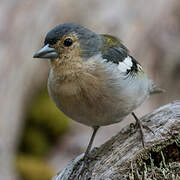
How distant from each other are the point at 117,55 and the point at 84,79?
0.66 metres

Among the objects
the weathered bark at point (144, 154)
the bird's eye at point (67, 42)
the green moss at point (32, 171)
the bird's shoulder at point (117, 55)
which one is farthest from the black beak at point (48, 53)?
the green moss at point (32, 171)

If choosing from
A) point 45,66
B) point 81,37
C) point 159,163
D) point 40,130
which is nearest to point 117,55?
point 81,37

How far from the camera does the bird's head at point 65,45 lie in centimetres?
399

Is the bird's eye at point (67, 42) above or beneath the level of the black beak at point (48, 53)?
above

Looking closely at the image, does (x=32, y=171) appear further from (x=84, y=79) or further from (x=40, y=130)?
(x=84, y=79)

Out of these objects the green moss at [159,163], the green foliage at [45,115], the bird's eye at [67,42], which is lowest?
the green moss at [159,163]

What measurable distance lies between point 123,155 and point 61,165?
14.7 feet

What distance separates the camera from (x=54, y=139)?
8656mm

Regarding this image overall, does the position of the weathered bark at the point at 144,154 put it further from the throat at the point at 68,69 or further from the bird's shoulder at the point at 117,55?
the throat at the point at 68,69

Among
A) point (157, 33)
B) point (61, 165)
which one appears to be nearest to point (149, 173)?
point (61, 165)

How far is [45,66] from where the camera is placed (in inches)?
329

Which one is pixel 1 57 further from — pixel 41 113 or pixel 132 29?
pixel 132 29

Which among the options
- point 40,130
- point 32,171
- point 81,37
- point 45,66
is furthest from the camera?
point 40,130

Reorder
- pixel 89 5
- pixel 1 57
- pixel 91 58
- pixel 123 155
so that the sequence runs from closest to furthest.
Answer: pixel 123 155, pixel 91 58, pixel 1 57, pixel 89 5
